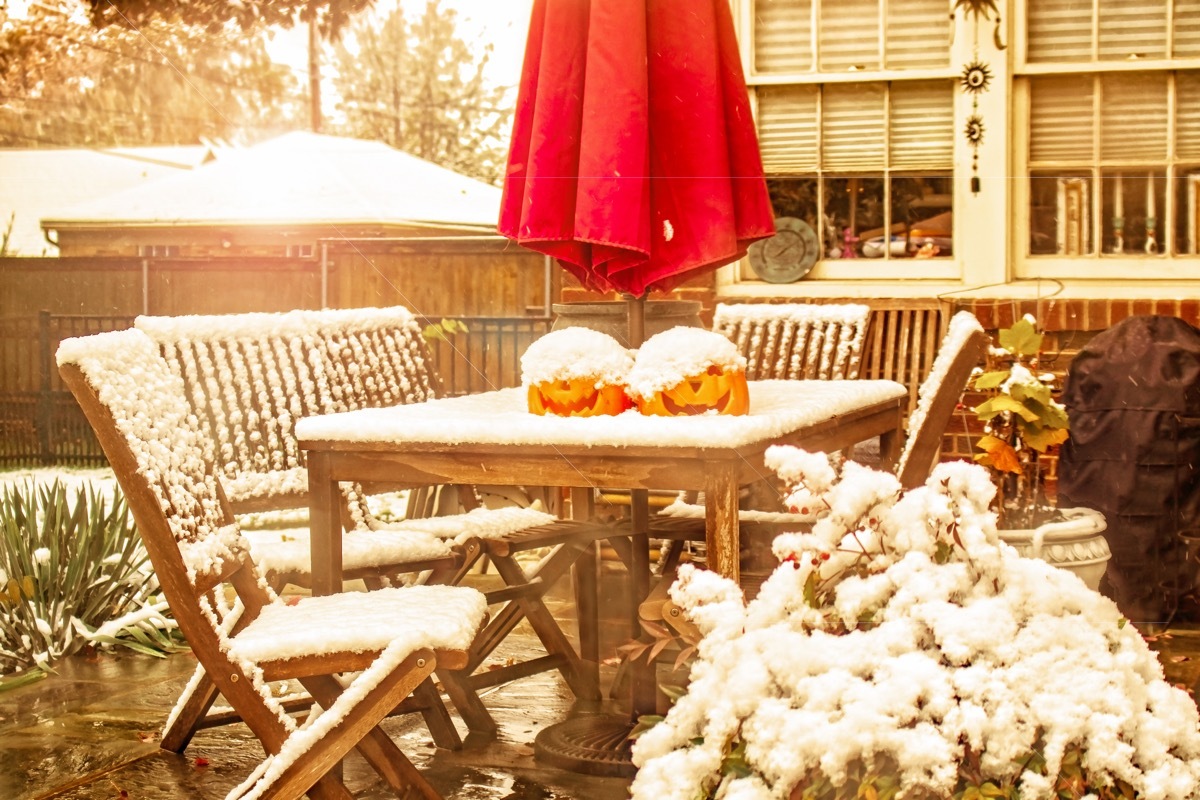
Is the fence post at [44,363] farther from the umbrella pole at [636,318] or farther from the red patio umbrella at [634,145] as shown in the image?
the umbrella pole at [636,318]

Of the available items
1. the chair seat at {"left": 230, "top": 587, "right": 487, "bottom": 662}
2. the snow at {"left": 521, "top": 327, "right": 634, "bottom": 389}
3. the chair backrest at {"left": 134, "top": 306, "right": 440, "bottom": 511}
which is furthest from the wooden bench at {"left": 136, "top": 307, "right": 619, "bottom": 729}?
the snow at {"left": 521, "top": 327, "right": 634, "bottom": 389}

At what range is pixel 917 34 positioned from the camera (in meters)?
4.10

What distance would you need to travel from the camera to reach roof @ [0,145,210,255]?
8.45ft

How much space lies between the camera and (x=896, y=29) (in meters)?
4.16

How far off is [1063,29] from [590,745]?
8.09ft

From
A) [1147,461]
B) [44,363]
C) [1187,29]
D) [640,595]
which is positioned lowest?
[640,595]

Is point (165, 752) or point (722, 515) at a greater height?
point (722, 515)

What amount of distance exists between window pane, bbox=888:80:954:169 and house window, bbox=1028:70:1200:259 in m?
0.27

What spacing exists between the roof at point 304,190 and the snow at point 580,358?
39cm

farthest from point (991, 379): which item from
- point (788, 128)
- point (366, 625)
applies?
point (366, 625)

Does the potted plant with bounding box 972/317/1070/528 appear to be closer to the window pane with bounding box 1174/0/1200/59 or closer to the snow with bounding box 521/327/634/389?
the window pane with bounding box 1174/0/1200/59

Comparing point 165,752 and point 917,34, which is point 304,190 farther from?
point 917,34

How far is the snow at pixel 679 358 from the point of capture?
2521 millimetres

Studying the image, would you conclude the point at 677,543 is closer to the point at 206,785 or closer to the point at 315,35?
the point at 206,785
